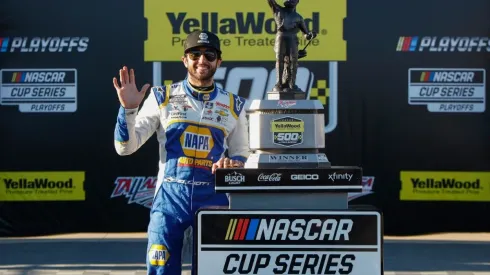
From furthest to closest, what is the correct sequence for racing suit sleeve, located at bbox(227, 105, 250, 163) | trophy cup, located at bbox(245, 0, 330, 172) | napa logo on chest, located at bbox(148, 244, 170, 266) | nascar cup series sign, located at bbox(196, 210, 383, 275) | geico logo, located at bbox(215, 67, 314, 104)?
geico logo, located at bbox(215, 67, 314, 104), racing suit sleeve, located at bbox(227, 105, 250, 163), napa logo on chest, located at bbox(148, 244, 170, 266), trophy cup, located at bbox(245, 0, 330, 172), nascar cup series sign, located at bbox(196, 210, 383, 275)

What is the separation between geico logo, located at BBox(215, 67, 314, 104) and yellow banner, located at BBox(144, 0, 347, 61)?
0.36ft

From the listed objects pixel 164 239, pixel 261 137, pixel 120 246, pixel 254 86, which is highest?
pixel 254 86

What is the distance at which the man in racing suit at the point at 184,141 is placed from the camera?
138 inches

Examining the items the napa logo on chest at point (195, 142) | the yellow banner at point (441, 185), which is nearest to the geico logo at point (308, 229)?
the napa logo on chest at point (195, 142)

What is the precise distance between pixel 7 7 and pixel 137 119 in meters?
4.54

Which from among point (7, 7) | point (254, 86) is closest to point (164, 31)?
point (254, 86)

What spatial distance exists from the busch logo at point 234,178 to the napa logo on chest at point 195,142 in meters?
0.56

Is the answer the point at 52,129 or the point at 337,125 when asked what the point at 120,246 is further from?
the point at 337,125

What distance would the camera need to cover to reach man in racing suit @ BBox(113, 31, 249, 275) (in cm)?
351

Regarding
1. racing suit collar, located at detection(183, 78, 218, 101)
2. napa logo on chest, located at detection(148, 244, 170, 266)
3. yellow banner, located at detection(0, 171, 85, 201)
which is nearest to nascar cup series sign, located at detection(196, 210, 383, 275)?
napa logo on chest, located at detection(148, 244, 170, 266)

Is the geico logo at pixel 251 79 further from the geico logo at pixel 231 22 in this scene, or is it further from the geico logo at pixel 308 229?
the geico logo at pixel 308 229

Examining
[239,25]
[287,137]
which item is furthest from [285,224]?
[239,25]

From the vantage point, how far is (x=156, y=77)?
7.73m

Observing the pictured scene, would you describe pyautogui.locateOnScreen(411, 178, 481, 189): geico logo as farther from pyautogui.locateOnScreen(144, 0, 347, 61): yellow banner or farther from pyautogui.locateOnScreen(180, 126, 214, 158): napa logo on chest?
pyautogui.locateOnScreen(180, 126, 214, 158): napa logo on chest
